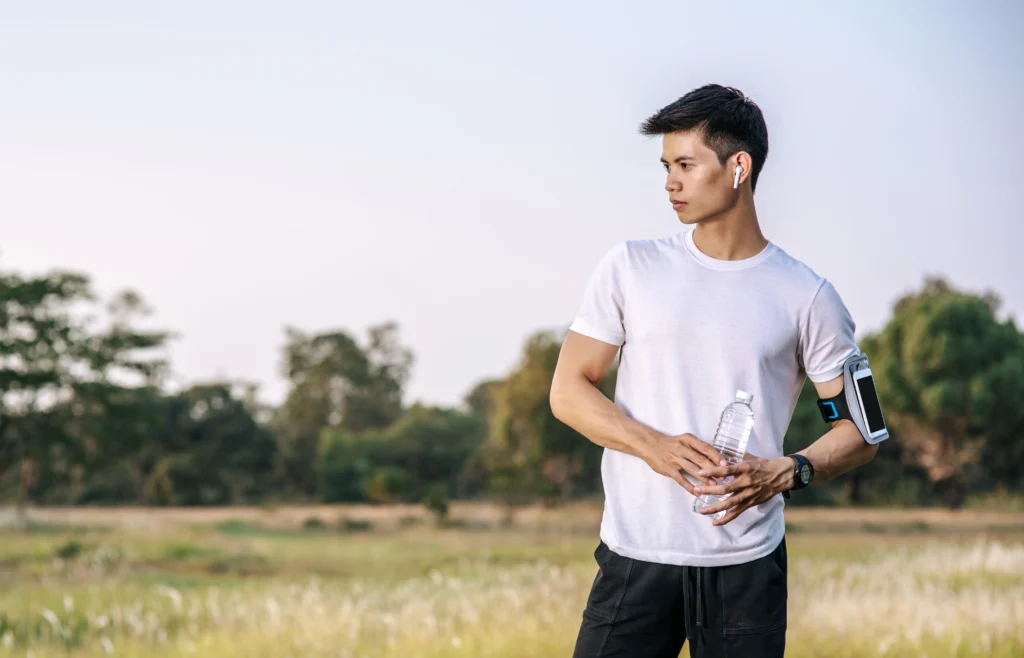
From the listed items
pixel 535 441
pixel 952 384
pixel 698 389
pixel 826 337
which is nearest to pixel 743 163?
pixel 826 337

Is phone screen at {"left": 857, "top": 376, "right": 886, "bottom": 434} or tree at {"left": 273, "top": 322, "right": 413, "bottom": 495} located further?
tree at {"left": 273, "top": 322, "right": 413, "bottom": 495}

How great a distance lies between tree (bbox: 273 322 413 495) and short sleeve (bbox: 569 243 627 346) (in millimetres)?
38825

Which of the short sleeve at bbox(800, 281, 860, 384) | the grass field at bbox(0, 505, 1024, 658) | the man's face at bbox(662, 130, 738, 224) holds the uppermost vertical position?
the man's face at bbox(662, 130, 738, 224)

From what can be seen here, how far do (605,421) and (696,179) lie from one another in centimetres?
69

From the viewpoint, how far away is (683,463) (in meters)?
2.75

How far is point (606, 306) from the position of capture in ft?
9.80

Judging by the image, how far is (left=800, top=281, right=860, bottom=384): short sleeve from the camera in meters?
2.99

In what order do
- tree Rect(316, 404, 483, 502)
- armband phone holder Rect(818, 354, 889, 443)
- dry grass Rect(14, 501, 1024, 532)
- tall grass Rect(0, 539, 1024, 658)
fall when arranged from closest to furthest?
armband phone holder Rect(818, 354, 889, 443), tall grass Rect(0, 539, 1024, 658), dry grass Rect(14, 501, 1024, 532), tree Rect(316, 404, 483, 502)

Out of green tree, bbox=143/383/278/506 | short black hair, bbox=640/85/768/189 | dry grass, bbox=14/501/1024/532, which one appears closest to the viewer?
short black hair, bbox=640/85/768/189

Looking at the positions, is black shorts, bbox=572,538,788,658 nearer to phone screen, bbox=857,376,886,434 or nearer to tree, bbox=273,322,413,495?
phone screen, bbox=857,376,886,434

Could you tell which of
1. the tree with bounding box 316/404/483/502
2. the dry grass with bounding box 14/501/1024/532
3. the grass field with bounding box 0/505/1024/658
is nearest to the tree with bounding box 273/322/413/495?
the tree with bounding box 316/404/483/502

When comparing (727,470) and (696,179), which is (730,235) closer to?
(696,179)

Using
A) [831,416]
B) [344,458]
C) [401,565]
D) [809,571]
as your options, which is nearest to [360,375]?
[344,458]

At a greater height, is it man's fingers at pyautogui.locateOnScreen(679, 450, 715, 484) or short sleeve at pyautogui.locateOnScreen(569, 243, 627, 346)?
short sleeve at pyautogui.locateOnScreen(569, 243, 627, 346)
